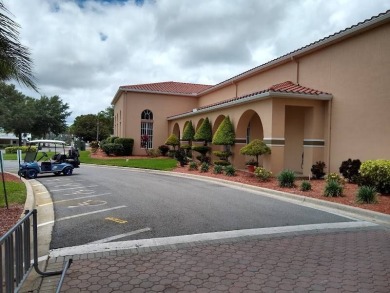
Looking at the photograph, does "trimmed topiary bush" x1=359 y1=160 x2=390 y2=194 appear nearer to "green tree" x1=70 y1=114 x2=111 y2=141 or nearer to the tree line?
the tree line

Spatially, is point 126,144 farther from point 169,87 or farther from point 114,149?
point 169,87

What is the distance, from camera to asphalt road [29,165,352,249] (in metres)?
6.46

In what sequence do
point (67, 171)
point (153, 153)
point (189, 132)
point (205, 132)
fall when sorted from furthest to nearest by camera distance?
point (153, 153)
point (189, 132)
point (205, 132)
point (67, 171)

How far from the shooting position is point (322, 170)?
14.9m

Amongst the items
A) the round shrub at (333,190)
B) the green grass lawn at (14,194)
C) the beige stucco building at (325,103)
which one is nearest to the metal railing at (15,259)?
the green grass lawn at (14,194)

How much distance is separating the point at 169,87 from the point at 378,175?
25101 millimetres

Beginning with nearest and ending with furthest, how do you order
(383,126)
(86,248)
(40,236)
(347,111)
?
(86,248), (40,236), (383,126), (347,111)

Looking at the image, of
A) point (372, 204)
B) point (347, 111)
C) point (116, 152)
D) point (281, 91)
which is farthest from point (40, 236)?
point (116, 152)

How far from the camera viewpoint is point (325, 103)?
51.3 feet

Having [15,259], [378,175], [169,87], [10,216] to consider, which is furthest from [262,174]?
[169,87]

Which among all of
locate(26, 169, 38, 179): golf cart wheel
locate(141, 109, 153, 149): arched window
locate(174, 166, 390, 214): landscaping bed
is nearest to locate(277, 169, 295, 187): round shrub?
locate(174, 166, 390, 214): landscaping bed

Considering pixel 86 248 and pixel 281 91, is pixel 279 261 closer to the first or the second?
pixel 86 248

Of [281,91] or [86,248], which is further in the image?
[281,91]

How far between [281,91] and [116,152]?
18.6 metres
